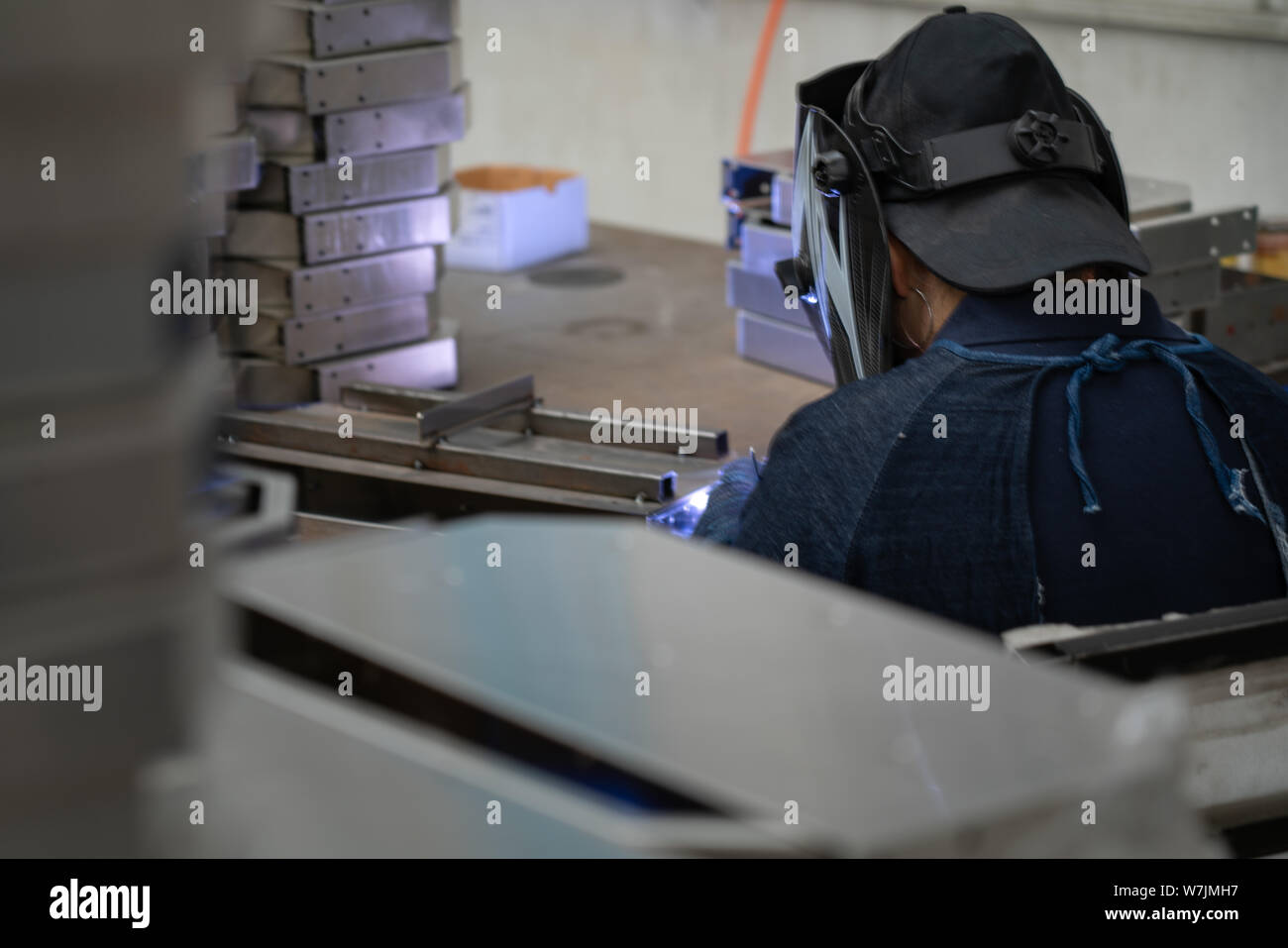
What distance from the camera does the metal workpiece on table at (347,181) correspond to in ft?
9.31

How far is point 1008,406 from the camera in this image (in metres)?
1.32

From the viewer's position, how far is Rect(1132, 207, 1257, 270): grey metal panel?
2.67 metres

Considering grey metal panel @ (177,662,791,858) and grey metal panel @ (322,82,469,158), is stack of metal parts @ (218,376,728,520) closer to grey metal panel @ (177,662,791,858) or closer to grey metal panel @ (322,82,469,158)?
grey metal panel @ (322,82,469,158)

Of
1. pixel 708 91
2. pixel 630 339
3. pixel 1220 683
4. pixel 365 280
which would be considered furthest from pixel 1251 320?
pixel 708 91

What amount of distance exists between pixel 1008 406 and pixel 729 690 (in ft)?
2.64

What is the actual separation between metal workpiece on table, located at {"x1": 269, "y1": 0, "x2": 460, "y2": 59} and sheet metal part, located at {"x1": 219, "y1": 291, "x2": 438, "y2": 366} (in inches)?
19.6

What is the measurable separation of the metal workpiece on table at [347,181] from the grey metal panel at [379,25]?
8.3 inches

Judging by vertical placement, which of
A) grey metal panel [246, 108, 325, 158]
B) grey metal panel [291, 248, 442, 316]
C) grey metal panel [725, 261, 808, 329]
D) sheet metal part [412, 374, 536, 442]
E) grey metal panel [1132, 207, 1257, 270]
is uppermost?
grey metal panel [246, 108, 325, 158]

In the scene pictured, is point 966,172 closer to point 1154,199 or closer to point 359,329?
point 1154,199

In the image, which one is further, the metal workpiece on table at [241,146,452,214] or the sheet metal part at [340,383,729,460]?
the metal workpiece on table at [241,146,452,214]

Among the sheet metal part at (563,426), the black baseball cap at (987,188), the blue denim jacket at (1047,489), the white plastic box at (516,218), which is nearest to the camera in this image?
the blue denim jacket at (1047,489)

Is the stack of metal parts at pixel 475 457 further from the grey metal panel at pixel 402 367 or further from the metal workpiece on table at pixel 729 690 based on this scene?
the metal workpiece on table at pixel 729 690

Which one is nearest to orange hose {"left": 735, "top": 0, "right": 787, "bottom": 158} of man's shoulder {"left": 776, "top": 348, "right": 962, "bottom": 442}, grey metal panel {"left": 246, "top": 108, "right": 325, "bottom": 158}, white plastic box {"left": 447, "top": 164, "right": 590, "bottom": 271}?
white plastic box {"left": 447, "top": 164, "right": 590, "bottom": 271}

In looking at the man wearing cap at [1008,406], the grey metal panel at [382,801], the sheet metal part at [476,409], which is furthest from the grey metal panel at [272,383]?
the grey metal panel at [382,801]
